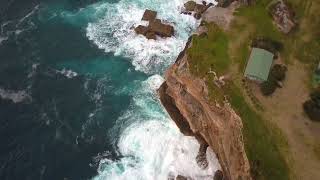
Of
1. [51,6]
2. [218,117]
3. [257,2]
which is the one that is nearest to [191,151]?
[218,117]

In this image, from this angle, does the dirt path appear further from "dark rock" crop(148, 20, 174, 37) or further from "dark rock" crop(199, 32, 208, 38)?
"dark rock" crop(148, 20, 174, 37)

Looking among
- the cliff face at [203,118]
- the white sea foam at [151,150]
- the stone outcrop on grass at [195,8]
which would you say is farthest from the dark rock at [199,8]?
the white sea foam at [151,150]

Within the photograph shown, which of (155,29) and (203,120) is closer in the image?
(203,120)

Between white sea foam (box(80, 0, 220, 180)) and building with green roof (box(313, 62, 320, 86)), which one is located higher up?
building with green roof (box(313, 62, 320, 86))

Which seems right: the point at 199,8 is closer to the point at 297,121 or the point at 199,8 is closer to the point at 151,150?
the point at 151,150

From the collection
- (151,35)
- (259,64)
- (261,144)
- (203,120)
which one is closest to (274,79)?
(259,64)

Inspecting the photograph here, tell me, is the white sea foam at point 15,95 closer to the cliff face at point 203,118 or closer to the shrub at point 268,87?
the cliff face at point 203,118

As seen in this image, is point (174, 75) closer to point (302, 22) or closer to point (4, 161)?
point (302, 22)

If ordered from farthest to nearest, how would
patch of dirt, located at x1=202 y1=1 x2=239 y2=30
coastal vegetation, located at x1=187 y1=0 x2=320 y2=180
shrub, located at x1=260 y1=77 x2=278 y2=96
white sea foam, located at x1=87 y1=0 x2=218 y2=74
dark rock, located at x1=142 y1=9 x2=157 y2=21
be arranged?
dark rock, located at x1=142 y1=9 x2=157 y2=21
white sea foam, located at x1=87 y1=0 x2=218 y2=74
patch of dirt, located at x1=202 y1=1 x2=239 y2=30
shrub, located at x1=260 y1=77 x2=278 y2=96
coastal vegetation, located at x1=187 y1=0 x2=320 y2=180

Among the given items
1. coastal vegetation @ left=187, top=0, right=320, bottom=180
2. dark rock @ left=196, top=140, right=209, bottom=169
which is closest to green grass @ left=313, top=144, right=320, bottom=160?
coastal vegetation @ left=187, top=0, right=320, bottom=180
